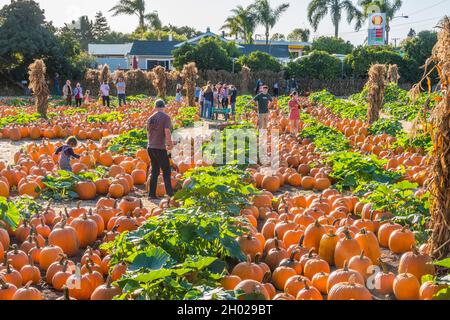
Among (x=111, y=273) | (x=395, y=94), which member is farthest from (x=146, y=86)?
Result: (x=111, y=273)

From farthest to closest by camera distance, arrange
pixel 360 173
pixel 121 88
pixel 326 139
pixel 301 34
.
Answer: pixel 301 34
pixel 121 88
pixel 326 139
pixel 360 173

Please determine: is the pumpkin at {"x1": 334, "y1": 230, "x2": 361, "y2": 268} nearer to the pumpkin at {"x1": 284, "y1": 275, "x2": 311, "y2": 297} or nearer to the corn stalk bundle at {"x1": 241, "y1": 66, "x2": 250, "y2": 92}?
the pumpkin at {"x1": 284, "y1": 275, "x2": 311, "y2": 297}

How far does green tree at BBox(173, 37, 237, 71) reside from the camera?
45.4 metres

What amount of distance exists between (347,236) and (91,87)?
3976cm

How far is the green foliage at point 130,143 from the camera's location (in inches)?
515

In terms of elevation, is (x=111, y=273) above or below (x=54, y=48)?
below

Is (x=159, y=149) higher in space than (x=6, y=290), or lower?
higher

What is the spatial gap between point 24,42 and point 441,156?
40.8 m

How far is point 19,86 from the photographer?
4347 cm

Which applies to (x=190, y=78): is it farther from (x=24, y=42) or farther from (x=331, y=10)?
(x=331, y=10)

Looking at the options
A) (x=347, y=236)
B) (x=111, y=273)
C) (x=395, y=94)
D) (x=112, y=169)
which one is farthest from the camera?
(x=395, y=94)

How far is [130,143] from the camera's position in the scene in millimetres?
13750

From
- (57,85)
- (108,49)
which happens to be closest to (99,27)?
(108,49)
